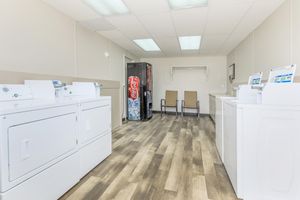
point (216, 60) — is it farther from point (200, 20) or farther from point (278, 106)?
point (278, 106)

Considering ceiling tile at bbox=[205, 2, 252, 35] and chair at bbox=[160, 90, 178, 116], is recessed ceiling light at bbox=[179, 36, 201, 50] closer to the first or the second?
ceiling tile at bbox=[205, 2, 252, 35]

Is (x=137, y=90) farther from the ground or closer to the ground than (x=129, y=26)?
closer to the ground

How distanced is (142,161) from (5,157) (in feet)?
5.19

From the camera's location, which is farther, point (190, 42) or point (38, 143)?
point (190, 42)

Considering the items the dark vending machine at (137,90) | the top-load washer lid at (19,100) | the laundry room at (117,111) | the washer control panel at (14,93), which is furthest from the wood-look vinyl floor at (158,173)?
the dark vending machine at (137,90)

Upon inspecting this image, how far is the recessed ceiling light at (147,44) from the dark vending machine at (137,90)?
0.50 metres

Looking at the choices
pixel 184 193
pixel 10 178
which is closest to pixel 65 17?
pixel 10 178

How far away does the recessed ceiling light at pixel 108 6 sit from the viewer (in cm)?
235

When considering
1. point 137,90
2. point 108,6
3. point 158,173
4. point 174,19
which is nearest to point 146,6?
point 108,6

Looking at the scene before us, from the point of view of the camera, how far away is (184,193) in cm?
167

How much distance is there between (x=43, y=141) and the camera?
1.44 m

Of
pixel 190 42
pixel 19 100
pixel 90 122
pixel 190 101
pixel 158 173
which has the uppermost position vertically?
pixel 190 42

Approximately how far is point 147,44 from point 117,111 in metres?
1.99

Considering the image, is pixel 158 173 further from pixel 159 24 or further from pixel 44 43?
pixel 159 24
